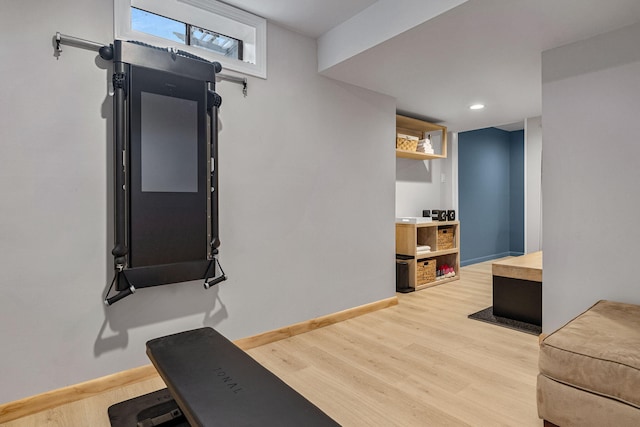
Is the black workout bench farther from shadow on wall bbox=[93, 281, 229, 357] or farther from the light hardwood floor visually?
shadow on wall bbox=[93, 281, 229, 357]

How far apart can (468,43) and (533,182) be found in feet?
10.3

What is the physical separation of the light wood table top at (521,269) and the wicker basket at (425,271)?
1099 mm

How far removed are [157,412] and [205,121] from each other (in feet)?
5.21

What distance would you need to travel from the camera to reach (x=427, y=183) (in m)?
5.02

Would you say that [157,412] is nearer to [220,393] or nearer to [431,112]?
[220,393]

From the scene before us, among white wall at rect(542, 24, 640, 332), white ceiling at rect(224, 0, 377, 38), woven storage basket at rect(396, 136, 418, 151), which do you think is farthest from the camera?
woven storage basket at rect(396, 136, 418, 151)

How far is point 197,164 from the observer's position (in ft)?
7.14

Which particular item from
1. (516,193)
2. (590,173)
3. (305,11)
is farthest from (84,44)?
(516,193)

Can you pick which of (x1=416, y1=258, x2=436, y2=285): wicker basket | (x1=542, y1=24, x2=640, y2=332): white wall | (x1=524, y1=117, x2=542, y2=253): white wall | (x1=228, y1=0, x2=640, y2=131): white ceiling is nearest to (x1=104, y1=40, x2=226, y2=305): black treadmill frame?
(x1=228, y1=0, x2=640, y2=131): white ceiling

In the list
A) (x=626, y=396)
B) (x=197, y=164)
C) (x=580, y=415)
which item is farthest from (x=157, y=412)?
(x=626, y=396)

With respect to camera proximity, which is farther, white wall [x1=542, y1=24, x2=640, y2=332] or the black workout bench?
white wall [x1=542, y1=24, x2=640, y2=332]

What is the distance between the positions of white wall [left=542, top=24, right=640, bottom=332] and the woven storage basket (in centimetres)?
169

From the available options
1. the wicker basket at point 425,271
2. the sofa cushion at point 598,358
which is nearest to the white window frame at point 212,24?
the sofa cushion at point 598,358

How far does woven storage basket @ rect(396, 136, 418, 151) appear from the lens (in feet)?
13.3
